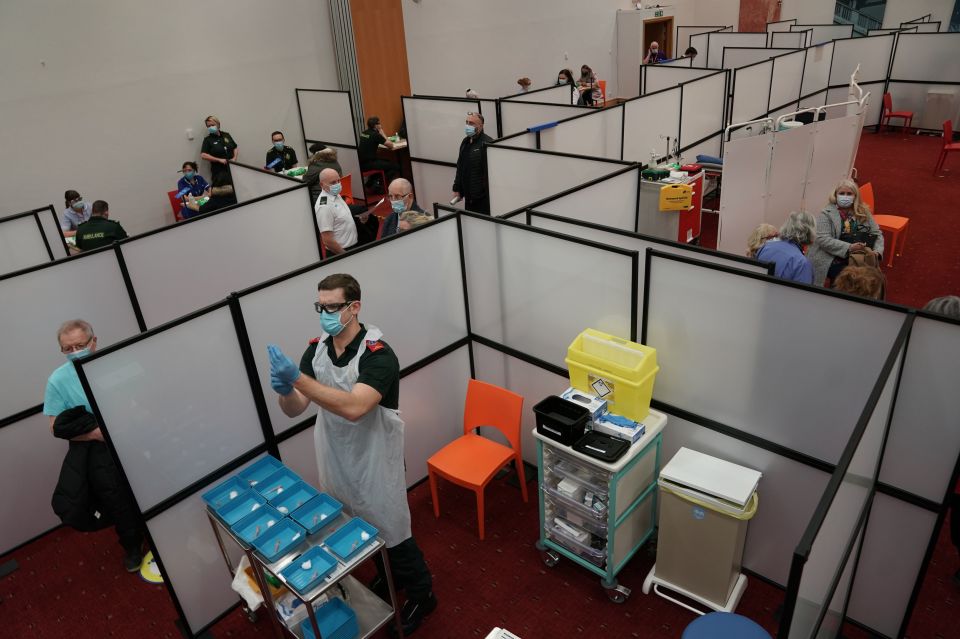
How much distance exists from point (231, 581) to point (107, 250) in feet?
6.73

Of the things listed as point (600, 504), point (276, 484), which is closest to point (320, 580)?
point (276, 484)

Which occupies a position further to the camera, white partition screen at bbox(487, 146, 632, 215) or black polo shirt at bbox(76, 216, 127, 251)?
black polo shirt at bbox(76, 216, 127, 251)

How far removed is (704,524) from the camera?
283cm

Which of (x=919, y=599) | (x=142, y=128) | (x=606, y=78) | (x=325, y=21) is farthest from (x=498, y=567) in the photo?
(x=606, y=78)

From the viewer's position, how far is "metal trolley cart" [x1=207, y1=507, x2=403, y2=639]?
245cm

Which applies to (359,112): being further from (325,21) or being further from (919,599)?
(919,599)

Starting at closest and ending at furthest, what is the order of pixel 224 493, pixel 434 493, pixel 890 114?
1. pixel 224 493
2. pixel 434 493
3. pixel 890 114

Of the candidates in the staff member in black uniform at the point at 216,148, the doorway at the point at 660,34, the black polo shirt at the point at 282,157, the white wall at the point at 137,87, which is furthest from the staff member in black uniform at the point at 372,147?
the doorway at the point at 660,34

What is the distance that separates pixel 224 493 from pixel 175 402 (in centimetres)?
49

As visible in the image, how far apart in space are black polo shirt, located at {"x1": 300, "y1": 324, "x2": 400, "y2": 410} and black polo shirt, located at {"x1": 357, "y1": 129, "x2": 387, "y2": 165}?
5917mm

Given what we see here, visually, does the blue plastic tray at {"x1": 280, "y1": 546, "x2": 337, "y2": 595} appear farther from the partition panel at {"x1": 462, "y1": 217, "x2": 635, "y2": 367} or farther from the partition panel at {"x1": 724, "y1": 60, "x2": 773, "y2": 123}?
the partition panel at {"x1": 724, "y1": 60, "x2": 773, "y2": 123}

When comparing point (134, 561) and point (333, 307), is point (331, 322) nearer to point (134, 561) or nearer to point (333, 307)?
point (333, 307)

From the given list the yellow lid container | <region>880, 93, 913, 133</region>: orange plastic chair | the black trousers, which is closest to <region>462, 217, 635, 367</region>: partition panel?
the yellow lid container

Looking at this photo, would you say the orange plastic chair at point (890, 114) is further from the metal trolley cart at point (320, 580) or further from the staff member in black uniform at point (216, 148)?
the metal trolley cart at point (320, 580)
